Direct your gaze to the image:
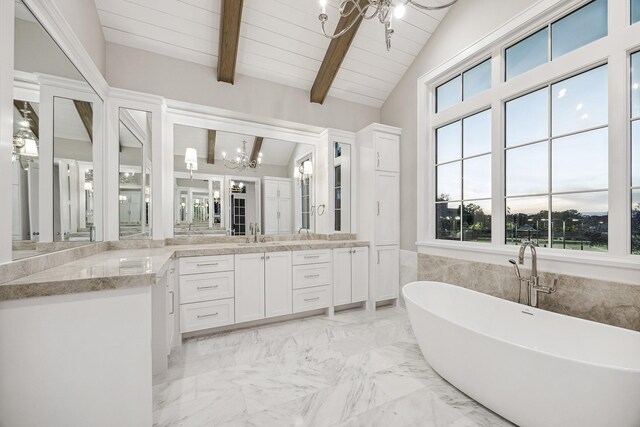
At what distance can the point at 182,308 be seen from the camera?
2.45 meters

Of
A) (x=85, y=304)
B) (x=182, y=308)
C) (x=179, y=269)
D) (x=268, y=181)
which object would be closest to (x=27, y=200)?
(x=85, y=304)

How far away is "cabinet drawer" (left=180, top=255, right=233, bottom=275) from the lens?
2453 mm

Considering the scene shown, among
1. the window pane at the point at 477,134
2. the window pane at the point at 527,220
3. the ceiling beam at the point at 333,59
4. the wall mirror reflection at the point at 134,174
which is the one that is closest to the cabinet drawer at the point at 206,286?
the wall mirror reflection at the point at 134,174

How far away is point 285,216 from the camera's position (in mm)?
3492

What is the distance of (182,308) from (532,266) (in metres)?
2.94

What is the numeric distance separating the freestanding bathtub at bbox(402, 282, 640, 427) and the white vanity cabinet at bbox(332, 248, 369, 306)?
109 centimetres

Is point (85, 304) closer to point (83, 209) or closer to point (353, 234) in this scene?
point (83, 209)

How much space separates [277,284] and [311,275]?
0.41m

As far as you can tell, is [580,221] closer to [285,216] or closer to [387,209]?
[387,209]

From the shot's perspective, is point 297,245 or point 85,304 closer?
point 85,304

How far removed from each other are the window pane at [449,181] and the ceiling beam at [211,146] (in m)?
2.67

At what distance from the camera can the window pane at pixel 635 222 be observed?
171cm

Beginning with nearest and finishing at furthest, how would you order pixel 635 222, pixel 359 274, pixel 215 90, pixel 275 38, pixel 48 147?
pixel 48 147 < pixel 635 222 < pixel 275 38 < pixel 215 90 < pixel 359 274

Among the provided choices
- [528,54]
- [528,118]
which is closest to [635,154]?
[528,118]
